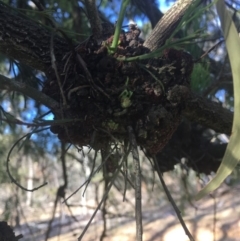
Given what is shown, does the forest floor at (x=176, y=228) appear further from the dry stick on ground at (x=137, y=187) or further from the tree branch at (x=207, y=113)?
the dry stick on ground at (x=137, y=187)

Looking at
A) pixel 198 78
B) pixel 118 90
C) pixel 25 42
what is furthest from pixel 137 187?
pixel 198 78

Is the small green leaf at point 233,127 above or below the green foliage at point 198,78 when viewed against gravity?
below

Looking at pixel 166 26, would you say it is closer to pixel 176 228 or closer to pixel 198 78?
pixel 198 78

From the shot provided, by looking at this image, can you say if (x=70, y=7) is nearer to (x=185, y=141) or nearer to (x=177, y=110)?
(x=185, y=141)

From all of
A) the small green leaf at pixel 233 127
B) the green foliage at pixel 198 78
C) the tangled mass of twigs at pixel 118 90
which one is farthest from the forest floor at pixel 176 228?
the small green leaf at pixel 233 127

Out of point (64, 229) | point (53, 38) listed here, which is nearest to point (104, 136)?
point (53, 38)

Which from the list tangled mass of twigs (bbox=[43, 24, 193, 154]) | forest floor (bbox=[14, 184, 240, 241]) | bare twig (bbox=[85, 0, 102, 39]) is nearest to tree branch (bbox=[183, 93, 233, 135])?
tangled mass of twigs (bbox=[43, 24, 193, 154])

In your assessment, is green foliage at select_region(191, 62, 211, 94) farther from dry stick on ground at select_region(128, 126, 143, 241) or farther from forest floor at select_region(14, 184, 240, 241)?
forest floor at select_region(14, 184, 240, 241)

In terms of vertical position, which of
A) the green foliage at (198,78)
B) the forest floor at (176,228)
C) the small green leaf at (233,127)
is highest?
the green foliage at (198,78)
